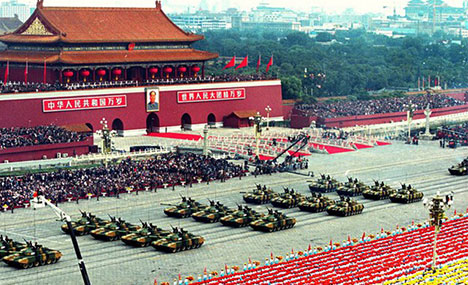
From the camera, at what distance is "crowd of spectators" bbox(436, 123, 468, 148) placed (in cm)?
9069

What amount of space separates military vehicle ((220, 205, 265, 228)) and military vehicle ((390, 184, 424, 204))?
11.2 metres

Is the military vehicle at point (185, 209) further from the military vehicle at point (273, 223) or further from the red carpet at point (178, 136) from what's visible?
the red carpet at point (178, 136)

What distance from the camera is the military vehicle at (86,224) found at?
54312 mm

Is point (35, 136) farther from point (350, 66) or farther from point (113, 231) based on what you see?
point (350, 66)

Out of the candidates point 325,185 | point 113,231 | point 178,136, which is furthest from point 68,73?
point 113,231

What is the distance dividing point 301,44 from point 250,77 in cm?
9139

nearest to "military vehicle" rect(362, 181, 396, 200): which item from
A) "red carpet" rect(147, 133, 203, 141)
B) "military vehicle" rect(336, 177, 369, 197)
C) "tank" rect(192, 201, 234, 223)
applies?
"military vehicle" rect(336, 177, 369, 197)

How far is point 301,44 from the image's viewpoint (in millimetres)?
192375

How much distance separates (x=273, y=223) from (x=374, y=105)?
56873 mm

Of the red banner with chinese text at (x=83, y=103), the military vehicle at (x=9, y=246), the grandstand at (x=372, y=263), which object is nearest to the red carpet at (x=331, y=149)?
the red banner with chinese text at (x=83, y=103)

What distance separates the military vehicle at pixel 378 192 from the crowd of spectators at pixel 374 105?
117 ft

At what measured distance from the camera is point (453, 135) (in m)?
95.7

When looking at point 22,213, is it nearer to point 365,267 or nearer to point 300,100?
point 365,267

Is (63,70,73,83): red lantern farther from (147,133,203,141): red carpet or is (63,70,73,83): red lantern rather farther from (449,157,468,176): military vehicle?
(449,157,468,176): military vehicle
